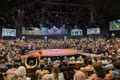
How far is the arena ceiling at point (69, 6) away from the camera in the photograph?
20.2m

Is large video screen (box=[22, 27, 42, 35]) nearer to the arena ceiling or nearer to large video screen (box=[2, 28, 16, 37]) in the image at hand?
large video screen (box=[2, 28, 16, 37])

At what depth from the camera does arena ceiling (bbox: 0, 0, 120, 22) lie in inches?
795

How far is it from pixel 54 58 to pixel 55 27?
75.4 ft

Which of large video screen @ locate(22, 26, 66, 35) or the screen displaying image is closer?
the screen displaying image

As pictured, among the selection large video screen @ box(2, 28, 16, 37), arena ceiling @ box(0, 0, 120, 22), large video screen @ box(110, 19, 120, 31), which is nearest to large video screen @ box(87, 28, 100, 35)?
arena ceiling @ box(0, 0, 120, 22)

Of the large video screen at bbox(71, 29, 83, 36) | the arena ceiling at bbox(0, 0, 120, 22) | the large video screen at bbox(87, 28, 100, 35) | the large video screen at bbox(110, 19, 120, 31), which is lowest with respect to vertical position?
the large video screen at bbox(71, 29, 83, 36)

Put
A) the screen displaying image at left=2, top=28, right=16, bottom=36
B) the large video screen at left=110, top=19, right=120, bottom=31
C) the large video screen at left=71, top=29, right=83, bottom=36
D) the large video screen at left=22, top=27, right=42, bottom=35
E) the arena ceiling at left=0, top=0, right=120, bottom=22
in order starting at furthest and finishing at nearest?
the large video screen at left=71, top=29, right=83, bottom=36, the large video screen at left=22, top=27, right=42, bottom=35, the screen displaying image at left=2, top=28, right=16, bottom=36, the large video screen at left=110, top=19, right=120, bottom=31, the arena ceiling at left=0, top=0, right=120, bottom=22

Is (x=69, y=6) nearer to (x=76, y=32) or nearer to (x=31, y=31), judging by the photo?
(x=31, y=31)

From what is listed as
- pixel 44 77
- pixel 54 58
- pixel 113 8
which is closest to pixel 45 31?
pixel 113 8

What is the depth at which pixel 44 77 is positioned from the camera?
596 cm

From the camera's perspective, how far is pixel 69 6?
25062mm

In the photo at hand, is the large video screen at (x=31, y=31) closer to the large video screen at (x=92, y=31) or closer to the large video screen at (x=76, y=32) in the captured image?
the large video screen at (x=76, y=32)

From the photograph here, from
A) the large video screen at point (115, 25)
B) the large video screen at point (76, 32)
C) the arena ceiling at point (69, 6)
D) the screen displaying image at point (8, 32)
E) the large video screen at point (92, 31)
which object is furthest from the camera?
the large video screen at point (76, 32)

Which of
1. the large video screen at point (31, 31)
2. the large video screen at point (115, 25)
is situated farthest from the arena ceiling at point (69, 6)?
the large video screen at point (31, 31)
